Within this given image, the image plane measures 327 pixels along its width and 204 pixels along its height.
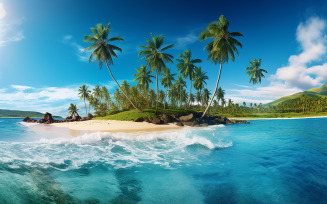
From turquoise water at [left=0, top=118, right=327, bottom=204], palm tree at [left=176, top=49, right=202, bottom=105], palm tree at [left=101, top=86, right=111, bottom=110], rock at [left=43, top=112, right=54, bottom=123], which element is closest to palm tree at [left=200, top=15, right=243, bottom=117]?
palm tree at [left=176, top=49, right=202, bottom=105]

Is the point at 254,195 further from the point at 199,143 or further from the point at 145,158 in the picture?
the point at 199,143

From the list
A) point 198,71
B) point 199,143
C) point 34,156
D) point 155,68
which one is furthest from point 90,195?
point 198,71

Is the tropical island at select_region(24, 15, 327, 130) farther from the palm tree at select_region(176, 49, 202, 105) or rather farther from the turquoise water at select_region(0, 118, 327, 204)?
the turquoise water at select_region(0, 118, 327, 204)

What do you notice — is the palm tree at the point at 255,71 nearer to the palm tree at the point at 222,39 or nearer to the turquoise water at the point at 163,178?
the palm tree at the point at 222,39

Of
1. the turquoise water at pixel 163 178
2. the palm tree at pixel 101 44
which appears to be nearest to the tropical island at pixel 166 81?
the palm tree at pixel 101 44

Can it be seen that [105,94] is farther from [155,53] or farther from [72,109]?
[155,53]

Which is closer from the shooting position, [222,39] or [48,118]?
[222,39]

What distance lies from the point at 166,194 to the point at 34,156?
6.33 m

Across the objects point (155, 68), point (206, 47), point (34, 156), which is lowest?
point (34, 156)

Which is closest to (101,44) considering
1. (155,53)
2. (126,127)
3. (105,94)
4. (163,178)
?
(155,53)

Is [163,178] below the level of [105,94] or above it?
below

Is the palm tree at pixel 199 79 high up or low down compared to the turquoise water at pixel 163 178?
up

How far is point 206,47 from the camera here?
27047mm

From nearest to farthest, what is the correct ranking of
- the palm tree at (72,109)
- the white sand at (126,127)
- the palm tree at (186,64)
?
the white sand at (126,127) < the palm tree at (186,64) < the palm tree at (72,109)
